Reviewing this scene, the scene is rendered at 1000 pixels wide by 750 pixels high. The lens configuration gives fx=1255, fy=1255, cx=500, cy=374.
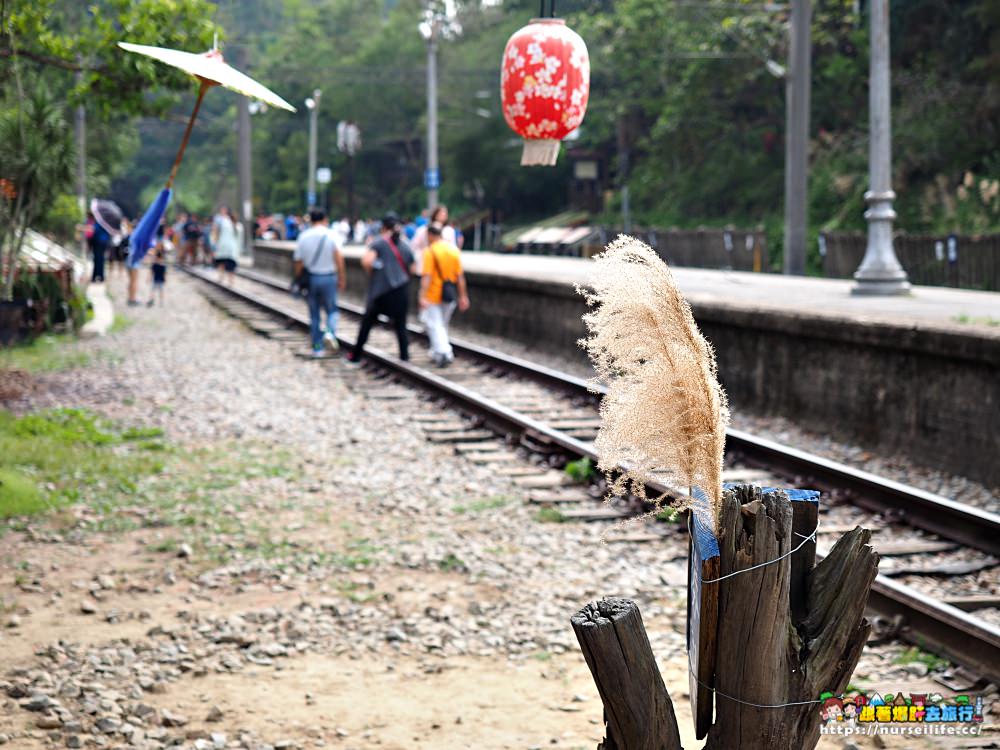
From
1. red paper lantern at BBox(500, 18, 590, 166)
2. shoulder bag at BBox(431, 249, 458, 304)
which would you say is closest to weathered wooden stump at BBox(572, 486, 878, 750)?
red paper lantern at BBox(500, 18, 590, 166)

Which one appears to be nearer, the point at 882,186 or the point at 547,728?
the point at 547,728

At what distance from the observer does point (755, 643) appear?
2.87 meters

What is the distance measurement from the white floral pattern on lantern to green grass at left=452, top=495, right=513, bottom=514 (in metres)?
3.42

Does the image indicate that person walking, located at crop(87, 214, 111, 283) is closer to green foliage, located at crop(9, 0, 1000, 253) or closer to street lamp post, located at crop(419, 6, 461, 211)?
green foliage, located at crop(9, 0, 1000, 253)

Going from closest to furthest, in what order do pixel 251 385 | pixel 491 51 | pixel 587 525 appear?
pixel 587 525
pixel 251 385
pixel 491 51

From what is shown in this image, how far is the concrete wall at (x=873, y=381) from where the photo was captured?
29.0ft

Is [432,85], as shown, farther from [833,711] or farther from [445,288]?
[833,711]

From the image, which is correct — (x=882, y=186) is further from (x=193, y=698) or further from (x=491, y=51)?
(x=491, y=51)

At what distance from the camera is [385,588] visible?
6.34 metres

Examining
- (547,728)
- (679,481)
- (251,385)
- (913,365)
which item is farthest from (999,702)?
(251,385)

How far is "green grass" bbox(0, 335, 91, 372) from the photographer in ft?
48.1

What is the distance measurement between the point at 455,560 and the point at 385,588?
0.57m

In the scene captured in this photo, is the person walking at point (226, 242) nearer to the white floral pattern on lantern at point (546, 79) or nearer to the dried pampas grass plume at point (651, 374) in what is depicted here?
the white floral pattern on lantern at point (546, 79)

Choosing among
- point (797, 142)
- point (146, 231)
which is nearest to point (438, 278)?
point (146, 231)
